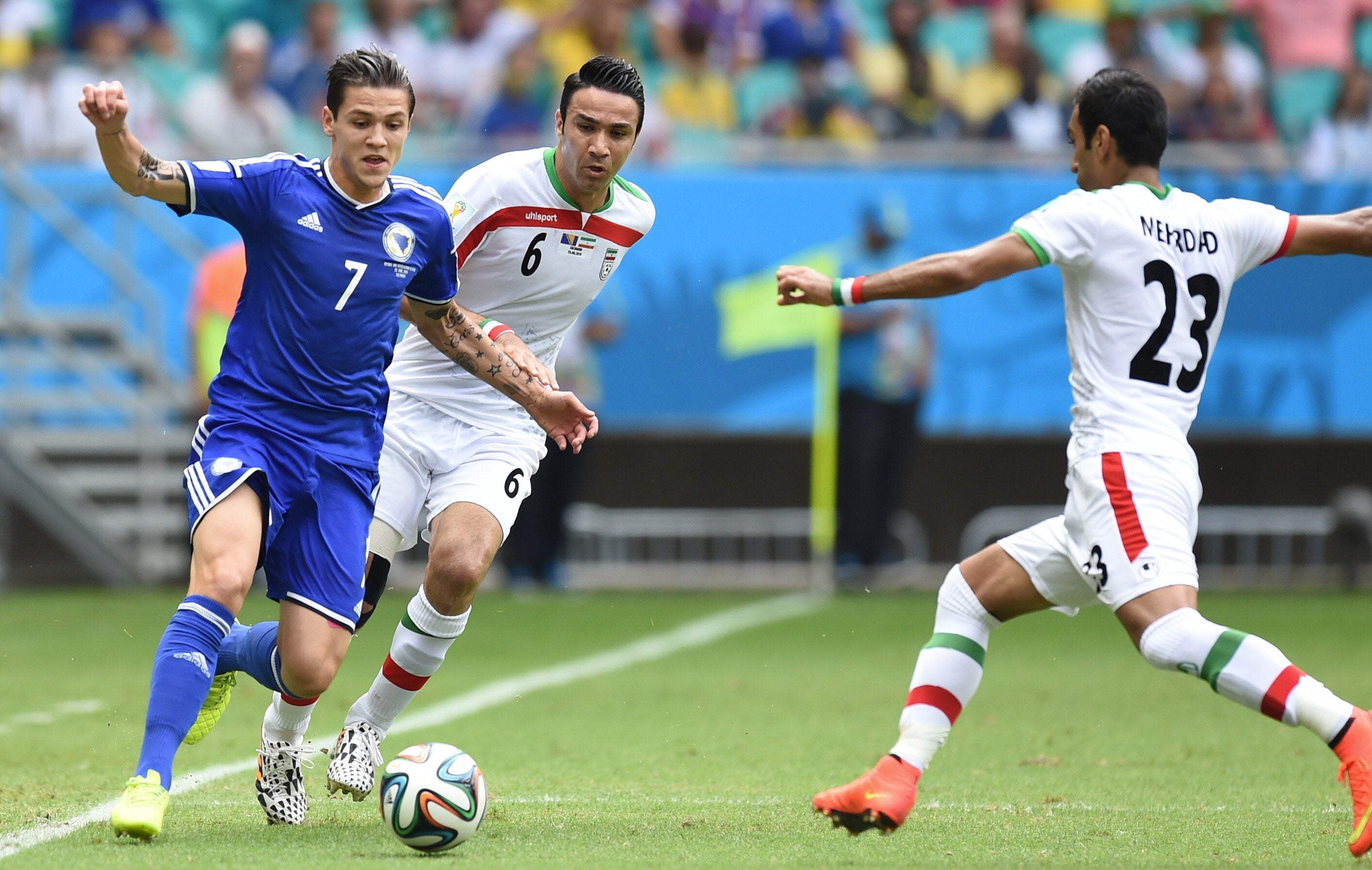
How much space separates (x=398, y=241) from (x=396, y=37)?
12399 millimetres

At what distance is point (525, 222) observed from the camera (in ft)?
20.5

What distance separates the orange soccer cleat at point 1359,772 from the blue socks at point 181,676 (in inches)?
123

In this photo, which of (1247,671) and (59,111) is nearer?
(1247,671)

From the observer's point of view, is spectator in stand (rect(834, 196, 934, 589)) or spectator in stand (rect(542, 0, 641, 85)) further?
spectator in stand (rect(542, 0, 641, 85))

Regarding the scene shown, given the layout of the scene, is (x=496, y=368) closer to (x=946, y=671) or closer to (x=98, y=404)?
(x=946, y=671)

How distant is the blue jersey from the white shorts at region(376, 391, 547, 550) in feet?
2.05

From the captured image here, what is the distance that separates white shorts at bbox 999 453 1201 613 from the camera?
5082 mm

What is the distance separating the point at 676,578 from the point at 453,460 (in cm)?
965

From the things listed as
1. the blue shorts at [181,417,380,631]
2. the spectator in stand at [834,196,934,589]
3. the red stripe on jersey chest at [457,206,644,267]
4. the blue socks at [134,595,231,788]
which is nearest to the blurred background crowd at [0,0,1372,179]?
the spectator in stand at [834,196,934,589]

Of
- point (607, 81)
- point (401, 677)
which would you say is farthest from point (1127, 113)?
point (401, 677)

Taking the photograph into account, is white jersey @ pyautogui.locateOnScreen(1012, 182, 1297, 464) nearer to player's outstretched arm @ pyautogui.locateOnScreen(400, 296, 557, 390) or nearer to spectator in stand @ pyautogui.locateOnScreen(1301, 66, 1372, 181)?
player's outstretched arm @ pyautogui.locateOnScreen(400, 296, 557, 390)

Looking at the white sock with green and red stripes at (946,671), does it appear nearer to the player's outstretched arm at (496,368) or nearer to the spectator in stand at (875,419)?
the player's outstretched arm at (496,368)


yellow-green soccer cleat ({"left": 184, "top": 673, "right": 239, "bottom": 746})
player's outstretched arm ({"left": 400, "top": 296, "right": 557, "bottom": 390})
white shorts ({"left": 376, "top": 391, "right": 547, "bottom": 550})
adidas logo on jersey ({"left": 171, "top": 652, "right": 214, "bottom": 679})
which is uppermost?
player's outstretched arm ({"left": 400, "top": 296, "right": 557, "bottom": 390})

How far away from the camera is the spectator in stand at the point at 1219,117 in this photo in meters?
16.0
